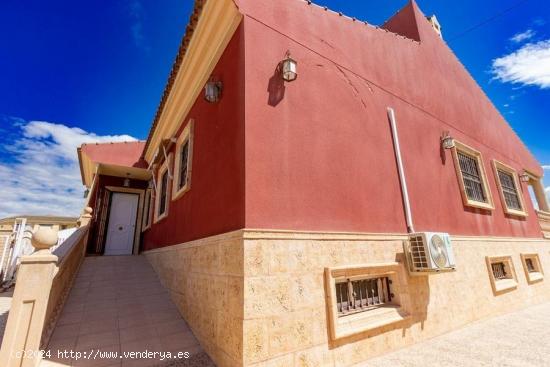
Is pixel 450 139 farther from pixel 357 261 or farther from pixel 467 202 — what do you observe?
pixel 357 261

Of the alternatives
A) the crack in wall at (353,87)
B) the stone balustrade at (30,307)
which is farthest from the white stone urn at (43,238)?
the crack in wall at (353,87)

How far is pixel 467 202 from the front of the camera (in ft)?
20.6

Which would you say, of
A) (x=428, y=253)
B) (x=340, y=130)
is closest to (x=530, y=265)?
(x=428, y=253)

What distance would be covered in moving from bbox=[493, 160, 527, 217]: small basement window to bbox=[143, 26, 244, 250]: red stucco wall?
865 cm

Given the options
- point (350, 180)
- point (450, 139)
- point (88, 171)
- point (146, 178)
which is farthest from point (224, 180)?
point (88, 171)

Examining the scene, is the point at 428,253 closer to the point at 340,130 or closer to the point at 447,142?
the point at 340,130

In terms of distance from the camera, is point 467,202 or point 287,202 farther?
point 467,202

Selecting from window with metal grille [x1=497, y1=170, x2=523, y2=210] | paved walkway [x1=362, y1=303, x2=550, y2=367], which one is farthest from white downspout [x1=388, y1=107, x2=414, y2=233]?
window with metal grille [x1=497, y1=170, x2=523, y2=210]

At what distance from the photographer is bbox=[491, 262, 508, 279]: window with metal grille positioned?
6727 mm

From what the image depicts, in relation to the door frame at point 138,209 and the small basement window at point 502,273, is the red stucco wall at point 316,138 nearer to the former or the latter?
the small basement window at point 502,273

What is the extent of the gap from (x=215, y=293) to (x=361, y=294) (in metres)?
2.17

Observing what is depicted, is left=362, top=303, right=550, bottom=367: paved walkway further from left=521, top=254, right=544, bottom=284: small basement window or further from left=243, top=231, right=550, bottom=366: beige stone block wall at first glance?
left=521, top=254, right=544, bottom=284: small basement window

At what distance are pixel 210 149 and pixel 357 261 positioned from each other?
9.86 feet

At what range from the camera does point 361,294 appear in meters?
3.87
